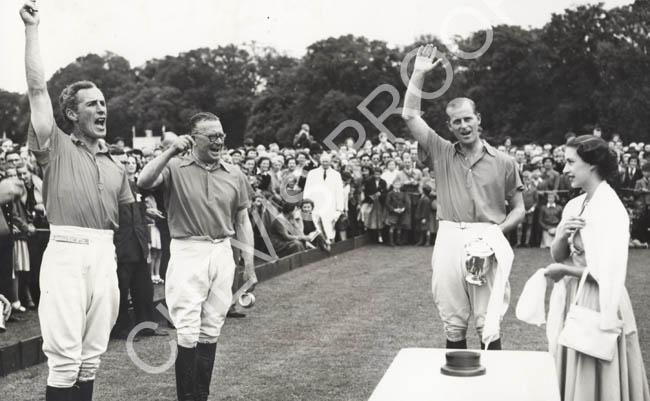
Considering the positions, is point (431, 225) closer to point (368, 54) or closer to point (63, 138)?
point (63, 138)

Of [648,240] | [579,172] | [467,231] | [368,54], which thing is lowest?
[648,240]

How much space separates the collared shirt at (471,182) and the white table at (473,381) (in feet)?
7.02

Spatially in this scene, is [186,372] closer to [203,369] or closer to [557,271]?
[203,369]

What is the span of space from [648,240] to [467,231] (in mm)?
14673

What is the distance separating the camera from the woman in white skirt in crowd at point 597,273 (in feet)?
15.8

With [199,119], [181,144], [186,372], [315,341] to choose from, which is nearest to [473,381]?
[181,144]

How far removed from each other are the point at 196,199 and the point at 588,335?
3074mm

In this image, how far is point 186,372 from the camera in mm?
6176

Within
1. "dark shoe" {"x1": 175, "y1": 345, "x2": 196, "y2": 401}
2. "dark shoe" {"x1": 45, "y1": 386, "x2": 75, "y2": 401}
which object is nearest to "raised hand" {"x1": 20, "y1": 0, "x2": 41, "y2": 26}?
"dark shoe" {"x1": 45, "y1": 386, "x2": 75, "y2": 401}

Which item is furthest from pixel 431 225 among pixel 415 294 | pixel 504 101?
pixel 504 101

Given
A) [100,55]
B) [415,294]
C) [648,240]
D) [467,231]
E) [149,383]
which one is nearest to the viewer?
[467,231]

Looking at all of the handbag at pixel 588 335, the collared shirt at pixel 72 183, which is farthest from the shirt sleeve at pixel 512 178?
the collared shirt at pixel 72 183

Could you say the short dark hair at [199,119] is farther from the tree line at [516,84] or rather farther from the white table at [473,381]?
the tree line at [516,84]

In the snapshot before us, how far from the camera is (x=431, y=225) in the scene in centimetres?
2003
